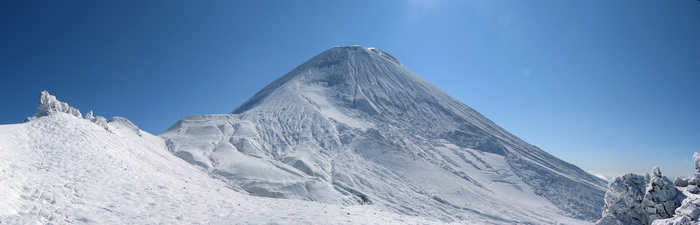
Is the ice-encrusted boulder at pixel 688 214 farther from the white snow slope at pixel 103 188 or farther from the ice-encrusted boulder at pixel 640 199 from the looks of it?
the white snow slope at pixel 103 188

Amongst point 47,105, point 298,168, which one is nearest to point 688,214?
point 298,168

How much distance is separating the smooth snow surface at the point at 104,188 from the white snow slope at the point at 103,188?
0.08ft

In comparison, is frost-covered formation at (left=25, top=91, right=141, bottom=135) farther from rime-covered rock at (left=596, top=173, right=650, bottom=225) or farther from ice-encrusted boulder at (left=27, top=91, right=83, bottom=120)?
rime-covered rock at (left=596, top=173, right=650, bottom=225)

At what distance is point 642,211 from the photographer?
10992 millimetres

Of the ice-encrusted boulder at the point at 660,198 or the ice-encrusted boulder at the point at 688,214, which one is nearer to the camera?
the ice-encrusted boulder at the point at 688,214

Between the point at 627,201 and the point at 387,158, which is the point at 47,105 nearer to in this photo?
the point at 387,158

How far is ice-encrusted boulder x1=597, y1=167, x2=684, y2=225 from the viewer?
1002 centimetres

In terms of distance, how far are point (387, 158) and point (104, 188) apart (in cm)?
2151

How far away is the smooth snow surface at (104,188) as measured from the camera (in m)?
10.1

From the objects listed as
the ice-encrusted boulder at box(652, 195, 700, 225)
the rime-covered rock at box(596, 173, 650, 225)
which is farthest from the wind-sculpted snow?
the rime-covered rock at box(596, 173, 650, 225)

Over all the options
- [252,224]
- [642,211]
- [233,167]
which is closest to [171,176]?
[233,167]

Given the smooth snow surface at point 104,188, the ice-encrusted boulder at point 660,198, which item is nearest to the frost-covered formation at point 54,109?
the smooth snow surface at point 104,188

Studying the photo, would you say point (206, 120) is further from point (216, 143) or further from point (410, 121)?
point (410, 121)

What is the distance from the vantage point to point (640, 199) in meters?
11.3
